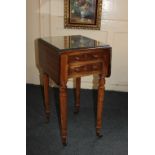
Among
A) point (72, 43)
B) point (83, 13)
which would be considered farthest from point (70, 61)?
point (83, 13)

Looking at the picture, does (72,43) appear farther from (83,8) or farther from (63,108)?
(83,8)

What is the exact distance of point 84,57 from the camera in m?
1.78

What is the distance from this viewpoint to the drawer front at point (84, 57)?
5.66 ft

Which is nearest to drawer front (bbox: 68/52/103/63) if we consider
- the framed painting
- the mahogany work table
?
the mahogany work table

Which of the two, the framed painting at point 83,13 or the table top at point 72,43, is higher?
the framed painting at point 83,13

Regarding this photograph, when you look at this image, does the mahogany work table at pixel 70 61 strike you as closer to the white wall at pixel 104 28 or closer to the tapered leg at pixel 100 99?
the tapered leg at pixel 100 99

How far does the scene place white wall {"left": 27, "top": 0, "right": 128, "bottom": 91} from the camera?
A: 292cm

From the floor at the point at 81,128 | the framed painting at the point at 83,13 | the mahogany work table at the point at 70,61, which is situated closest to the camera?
the mahogany work table at the point at 70,61

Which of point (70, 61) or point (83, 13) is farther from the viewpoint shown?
point (83, 13)

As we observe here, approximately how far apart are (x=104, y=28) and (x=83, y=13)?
297 millimetres

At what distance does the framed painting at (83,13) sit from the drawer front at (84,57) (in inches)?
47.5

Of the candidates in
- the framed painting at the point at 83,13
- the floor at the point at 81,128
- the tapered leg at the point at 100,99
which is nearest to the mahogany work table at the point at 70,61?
the tapered leg at the point at 100,99

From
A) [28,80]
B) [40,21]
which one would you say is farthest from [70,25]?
[28,80]

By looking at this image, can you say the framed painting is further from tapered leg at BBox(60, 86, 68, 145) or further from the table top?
tapered leg at BBox(60, 86, 68, 145)
